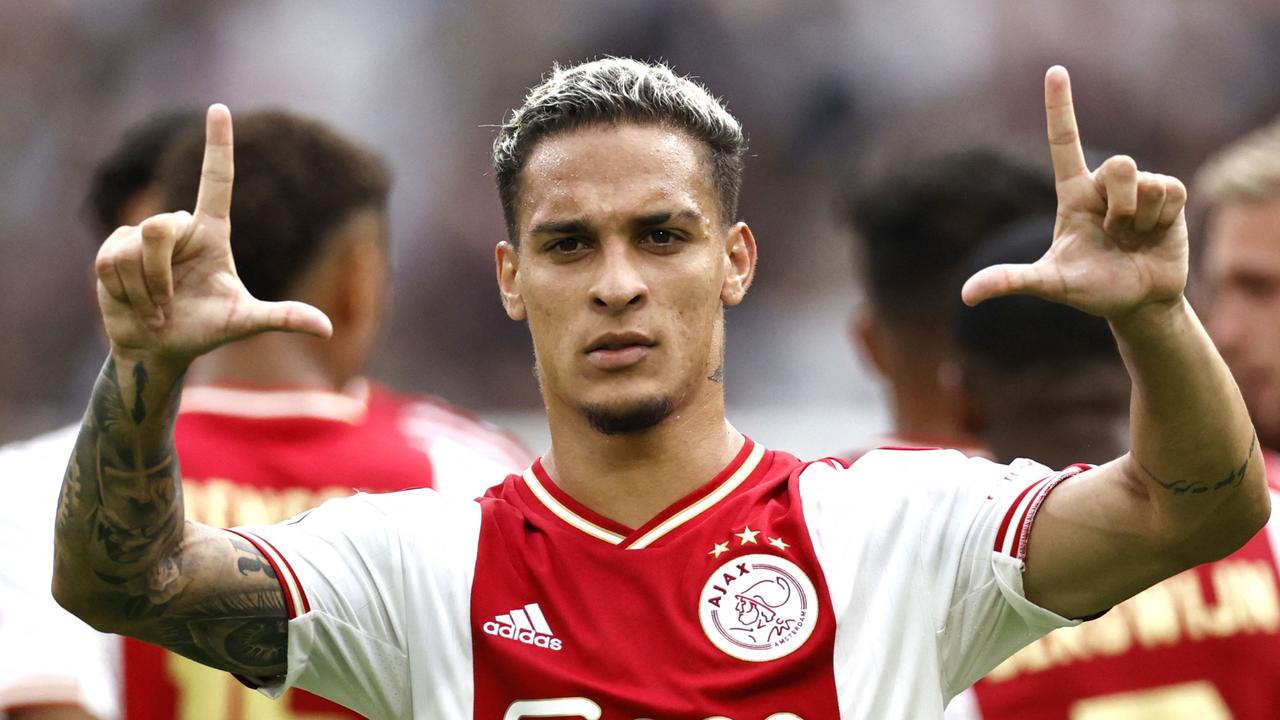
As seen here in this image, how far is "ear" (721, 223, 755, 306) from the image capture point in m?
3.62

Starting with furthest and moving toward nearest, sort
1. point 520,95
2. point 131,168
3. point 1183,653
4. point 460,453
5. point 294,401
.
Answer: point 520,95 < point 131,168 < point 460,453 < point 294,401 < point 1183,653

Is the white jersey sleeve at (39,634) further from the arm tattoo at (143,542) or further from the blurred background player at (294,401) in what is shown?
the arm tattoo at (143,542)

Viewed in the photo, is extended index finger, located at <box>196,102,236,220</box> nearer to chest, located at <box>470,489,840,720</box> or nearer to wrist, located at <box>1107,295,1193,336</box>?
chest, located at <box>470,489,840,720</box>

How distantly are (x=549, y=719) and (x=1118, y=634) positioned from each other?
5.32 ft

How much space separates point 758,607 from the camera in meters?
3.26

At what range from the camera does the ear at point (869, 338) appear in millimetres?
5797

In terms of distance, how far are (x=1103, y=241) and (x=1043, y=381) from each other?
1.63 m

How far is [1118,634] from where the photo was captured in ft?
13.7

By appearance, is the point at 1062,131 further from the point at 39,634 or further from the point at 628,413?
the point at 39,634

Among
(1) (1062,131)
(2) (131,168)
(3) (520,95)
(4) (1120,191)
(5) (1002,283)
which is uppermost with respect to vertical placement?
(3) (520,95)

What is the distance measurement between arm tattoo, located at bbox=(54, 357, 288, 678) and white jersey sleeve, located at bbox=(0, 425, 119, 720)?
59.0 inches

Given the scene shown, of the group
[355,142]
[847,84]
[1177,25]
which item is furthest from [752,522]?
[1177,25]

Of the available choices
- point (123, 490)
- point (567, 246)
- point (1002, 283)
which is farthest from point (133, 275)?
point (1002, 283)

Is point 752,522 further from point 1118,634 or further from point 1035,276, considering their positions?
point 1118,634
